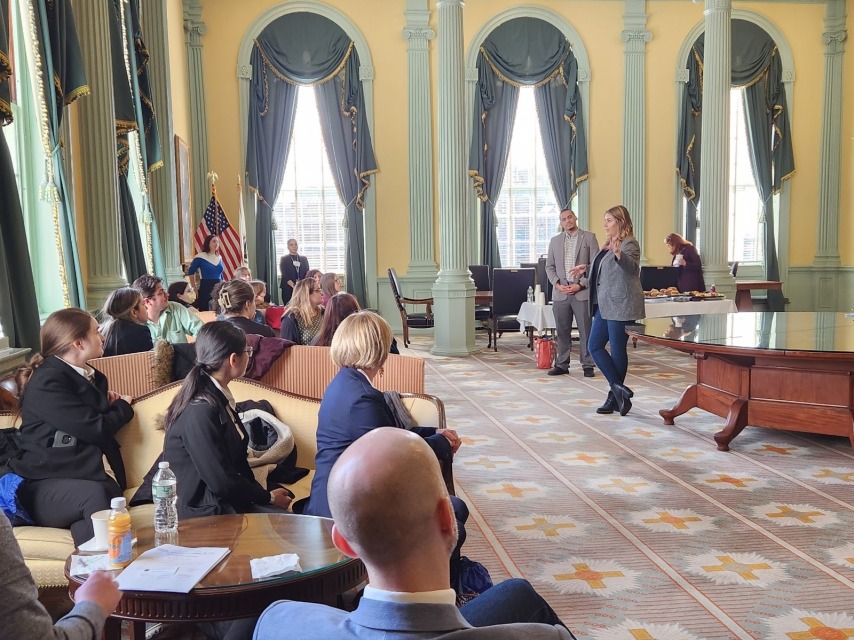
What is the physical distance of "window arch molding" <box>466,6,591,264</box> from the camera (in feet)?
41.1

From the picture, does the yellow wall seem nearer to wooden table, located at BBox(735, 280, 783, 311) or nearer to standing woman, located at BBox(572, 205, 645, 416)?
wooden table, located at BBox(735, 280, 783, 311)

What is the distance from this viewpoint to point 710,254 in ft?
35.5

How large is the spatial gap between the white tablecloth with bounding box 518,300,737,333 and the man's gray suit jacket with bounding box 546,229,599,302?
658 mm

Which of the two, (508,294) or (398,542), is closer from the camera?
(398,542)

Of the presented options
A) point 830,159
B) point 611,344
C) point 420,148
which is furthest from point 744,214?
point 611,344

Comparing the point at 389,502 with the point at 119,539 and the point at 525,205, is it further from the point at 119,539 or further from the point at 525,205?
the point at 525,205

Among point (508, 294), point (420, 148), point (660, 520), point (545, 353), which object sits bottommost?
point (660, 520)

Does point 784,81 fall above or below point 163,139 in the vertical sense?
above

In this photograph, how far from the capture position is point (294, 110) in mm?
12266

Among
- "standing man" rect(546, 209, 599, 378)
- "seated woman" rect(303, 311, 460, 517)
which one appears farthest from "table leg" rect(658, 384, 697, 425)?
"seated woman" rect(303, 311, 460, 517)

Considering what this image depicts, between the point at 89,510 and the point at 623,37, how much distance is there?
1194 cm

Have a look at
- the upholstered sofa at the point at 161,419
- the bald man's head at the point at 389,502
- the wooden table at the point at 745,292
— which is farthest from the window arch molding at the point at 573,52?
the bald man's head at the point at 389,502

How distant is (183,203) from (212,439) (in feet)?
25.3

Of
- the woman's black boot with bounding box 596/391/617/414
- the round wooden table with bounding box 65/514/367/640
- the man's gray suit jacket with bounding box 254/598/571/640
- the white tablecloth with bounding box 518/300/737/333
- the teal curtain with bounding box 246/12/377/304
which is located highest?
the teal curtain with bounding box 246/12/377/304
